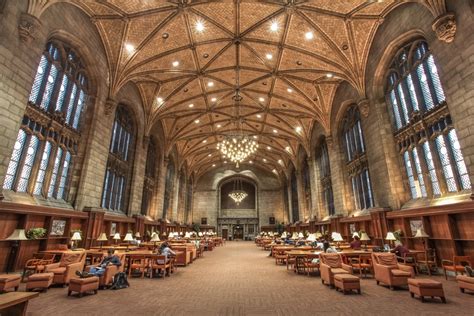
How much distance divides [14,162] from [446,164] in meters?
14.5

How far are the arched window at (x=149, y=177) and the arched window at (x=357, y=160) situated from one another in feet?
49.0

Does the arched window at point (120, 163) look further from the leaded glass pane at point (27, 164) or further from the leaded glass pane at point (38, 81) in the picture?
the leaded glass pane at point (38, 81)

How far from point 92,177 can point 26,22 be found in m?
6.34

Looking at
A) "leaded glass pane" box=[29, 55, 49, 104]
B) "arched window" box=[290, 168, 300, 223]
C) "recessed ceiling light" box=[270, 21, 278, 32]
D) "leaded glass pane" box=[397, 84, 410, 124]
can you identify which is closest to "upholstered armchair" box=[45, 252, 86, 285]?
"leaded glass pane" box=[29, 55, 49, 104]

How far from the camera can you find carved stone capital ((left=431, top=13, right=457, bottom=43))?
281 inches

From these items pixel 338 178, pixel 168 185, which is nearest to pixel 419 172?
pixel 338 178

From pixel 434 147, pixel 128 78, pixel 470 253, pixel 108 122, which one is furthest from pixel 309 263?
pixel 128 78

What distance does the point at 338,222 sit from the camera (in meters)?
14.9

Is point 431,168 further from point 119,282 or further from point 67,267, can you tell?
point 67,267

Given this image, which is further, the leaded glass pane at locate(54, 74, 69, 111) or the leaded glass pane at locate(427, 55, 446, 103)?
the leaded glass pane at locate(54, 74, 69, 111)

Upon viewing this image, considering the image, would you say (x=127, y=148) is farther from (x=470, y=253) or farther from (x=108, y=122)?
(x=470, y=253)

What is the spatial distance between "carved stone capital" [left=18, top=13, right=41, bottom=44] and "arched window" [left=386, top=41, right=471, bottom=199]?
13.5 metres

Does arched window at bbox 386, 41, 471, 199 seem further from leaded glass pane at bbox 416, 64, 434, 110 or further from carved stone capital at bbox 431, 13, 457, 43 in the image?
carved stone capital at bbox 431, 13, 457, 43

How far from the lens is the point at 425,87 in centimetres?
903
